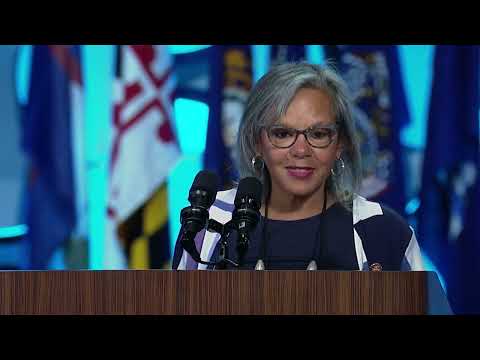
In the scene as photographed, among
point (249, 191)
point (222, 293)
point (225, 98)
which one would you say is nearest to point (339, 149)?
point (249, 191)

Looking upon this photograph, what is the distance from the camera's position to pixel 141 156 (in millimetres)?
4387

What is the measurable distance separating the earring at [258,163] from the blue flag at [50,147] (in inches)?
77.8

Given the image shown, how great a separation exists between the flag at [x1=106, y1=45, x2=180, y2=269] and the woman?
186 cm

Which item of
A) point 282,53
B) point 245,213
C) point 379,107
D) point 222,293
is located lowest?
point 222,293

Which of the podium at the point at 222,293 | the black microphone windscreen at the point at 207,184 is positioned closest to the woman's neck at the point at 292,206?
the black microphone windscreen at the point at 207,184

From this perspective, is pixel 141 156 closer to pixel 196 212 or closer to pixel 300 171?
pixel 300 171

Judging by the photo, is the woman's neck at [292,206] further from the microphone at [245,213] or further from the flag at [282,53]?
the flag at [282,53]

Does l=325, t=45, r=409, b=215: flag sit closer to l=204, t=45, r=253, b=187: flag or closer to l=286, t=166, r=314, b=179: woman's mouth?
l=204, t=45, r=253, b=187: flag

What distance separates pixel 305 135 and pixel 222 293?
947 millimetres

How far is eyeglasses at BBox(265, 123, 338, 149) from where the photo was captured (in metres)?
2.38

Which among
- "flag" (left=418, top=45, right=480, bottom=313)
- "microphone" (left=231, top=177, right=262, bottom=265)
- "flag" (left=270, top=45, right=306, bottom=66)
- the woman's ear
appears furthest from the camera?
"flag" (left=270, top=45, right=306, bottom=66)

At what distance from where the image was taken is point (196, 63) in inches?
174

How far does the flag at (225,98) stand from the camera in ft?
14.4

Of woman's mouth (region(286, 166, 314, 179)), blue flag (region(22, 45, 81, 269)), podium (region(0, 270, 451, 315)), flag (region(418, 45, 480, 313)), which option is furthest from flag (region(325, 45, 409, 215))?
podium (region(0, 270, 451, 315))
